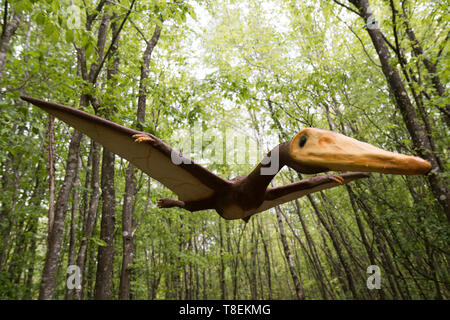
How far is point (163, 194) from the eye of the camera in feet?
24.3

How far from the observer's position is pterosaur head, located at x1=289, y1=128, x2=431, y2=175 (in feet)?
2.72

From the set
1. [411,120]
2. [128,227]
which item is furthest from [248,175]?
[128,227]

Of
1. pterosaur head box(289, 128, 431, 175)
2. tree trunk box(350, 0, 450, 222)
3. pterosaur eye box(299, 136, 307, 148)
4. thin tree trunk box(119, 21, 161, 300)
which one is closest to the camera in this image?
pterosaur head box(289, 128, 431, 175)

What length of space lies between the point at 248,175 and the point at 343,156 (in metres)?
0.56

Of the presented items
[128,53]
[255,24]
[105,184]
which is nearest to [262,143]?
[255,24]

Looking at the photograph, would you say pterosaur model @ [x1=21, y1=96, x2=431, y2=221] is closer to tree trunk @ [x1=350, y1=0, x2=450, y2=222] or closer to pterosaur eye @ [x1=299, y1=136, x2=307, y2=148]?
pterosaur eye @ [x1=299, y1=136, x2=307, y2=148]

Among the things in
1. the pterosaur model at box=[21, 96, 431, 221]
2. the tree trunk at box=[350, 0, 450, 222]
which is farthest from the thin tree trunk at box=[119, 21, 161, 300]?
the tree trunk at box=[350, 0, 450, 222]

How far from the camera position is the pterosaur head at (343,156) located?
83 cm

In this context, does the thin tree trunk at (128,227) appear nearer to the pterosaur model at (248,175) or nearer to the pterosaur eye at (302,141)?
the pterosaur model at (248,175)

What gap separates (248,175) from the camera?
1.37 meters

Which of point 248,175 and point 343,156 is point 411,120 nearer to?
point 248,175
